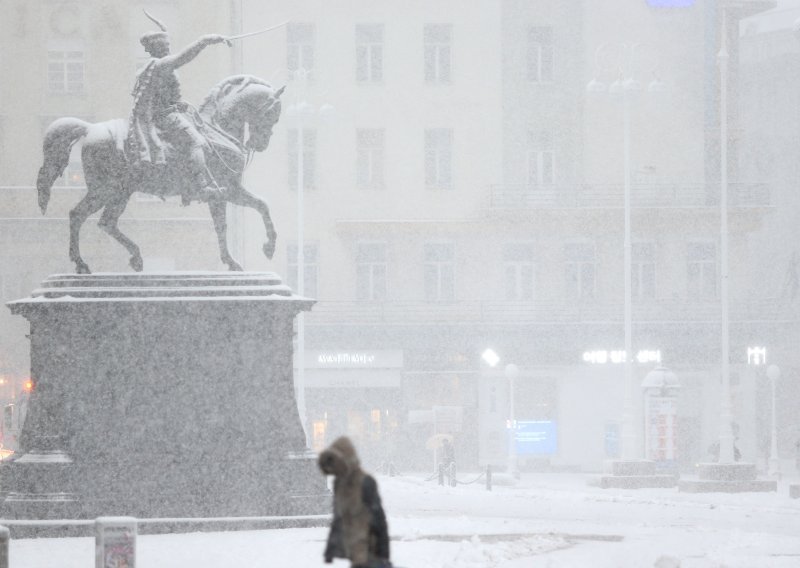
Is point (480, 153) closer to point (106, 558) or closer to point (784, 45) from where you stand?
point (784, 45)

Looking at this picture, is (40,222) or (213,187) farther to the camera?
(40,222)

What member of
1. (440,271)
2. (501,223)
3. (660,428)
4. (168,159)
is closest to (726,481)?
(660,428)

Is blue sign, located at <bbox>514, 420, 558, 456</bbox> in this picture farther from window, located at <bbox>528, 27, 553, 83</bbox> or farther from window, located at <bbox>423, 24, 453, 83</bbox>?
window, located at <bbox>423, 24, 453, 83</bbox>

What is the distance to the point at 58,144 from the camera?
71.2ft

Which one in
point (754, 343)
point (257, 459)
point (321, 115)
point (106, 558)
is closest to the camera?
point (106, 558)

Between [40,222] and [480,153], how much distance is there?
14.4m

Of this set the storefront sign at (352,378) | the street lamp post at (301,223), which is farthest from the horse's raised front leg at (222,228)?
the storefront sign at (352,378)

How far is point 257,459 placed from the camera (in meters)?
21.2

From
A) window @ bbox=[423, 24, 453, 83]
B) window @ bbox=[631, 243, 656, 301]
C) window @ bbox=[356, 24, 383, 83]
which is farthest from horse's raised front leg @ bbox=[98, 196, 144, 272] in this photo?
window @ bbox=[423, 24, 453, 83]

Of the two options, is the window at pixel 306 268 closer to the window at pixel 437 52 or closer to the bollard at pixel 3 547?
the window at pixel 437 52

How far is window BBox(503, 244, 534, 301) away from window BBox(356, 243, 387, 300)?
397 cm

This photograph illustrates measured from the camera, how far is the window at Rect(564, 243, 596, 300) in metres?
56.7

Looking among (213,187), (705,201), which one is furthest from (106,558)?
(705,201)

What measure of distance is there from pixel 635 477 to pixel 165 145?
2265 centimetres
